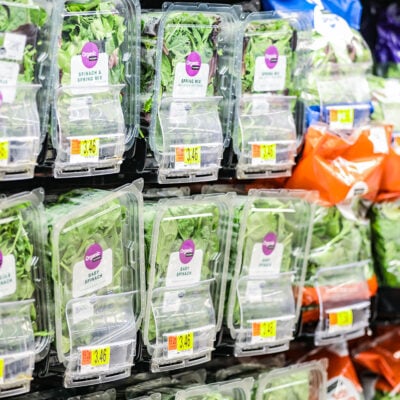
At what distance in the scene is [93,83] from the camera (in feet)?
7.43

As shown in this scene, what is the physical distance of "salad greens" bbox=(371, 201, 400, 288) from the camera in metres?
3.07

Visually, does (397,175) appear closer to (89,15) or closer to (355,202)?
(355,202)

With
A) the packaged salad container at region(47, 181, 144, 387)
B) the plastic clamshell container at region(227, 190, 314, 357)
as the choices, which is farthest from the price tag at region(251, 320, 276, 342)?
the packaged salad container at region(47, 181, 144, 387)

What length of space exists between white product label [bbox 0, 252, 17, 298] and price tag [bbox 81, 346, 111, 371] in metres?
0.26

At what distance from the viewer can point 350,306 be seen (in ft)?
9.53

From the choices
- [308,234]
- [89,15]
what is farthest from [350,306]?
[89,15]

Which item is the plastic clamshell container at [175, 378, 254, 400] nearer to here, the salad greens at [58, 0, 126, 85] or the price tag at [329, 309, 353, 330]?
the price tag at [329, 309, 353, 330]

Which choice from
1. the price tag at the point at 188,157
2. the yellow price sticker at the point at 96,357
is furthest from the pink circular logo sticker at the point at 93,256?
the price tag at the point at 188,157

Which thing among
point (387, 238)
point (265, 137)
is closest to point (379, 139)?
point (387, 238)

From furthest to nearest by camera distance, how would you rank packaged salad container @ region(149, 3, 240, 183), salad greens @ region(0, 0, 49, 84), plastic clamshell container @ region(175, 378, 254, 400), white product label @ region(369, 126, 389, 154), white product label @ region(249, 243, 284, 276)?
white product label @ region(369, 126, 389, 154) → white product label @ region(249, 243, 284, 276) → plastic clamshell container @ region(175, 378, 254, 400) → packaged salad container @ region(149, 3, 240, 183) → salad greens @ region(0, 0, 49, 84)

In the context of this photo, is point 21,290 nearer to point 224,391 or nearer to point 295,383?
point 224,391

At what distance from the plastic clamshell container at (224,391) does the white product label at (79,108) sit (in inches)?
34.3

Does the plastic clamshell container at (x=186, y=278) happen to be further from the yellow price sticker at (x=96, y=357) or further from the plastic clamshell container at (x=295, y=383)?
the plastic clamshell container at (x=295, y=383)

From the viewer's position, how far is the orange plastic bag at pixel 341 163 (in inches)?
111
